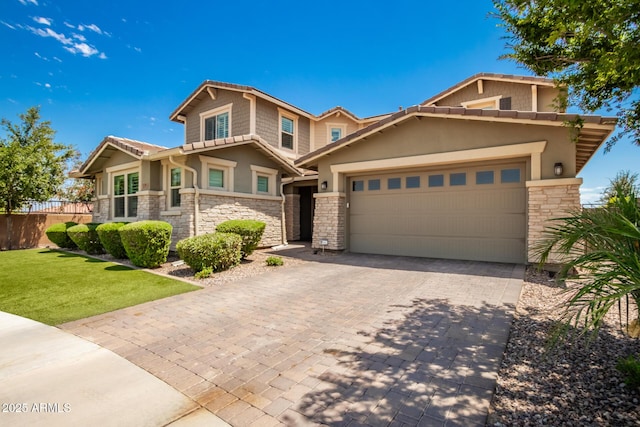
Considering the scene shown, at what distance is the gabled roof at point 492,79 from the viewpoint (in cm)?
1286

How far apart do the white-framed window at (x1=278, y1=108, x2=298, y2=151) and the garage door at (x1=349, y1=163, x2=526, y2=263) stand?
20.7 ft

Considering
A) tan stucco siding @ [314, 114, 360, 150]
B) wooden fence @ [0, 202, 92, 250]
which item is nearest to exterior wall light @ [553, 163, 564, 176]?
tan stucco siding @ [314, 114, 360, 150]

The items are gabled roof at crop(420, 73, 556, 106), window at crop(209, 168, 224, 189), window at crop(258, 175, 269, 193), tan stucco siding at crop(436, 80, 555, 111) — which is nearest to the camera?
window at crop(209, 168, 224, 189)

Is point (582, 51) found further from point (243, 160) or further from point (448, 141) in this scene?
point (243, 160)

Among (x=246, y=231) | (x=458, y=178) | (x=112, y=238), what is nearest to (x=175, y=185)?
(x=112, y=238)

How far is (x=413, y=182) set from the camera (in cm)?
1000

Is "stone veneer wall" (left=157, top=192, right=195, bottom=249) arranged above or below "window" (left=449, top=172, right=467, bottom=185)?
below

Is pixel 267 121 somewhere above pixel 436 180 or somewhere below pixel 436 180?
above

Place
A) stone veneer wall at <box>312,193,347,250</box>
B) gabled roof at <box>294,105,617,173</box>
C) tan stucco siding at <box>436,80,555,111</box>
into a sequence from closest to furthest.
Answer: gabled roof at <box>294,105,617,173</box>
stone veneer wall at <box>312,193,347,250</box>
tan stucco siding at <box>436,80,555,111</box>

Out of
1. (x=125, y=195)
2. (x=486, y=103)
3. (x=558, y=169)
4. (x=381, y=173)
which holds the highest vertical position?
(x=486, y=103)

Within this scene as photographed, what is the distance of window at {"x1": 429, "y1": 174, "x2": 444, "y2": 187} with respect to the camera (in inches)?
375

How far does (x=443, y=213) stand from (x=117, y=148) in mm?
13429

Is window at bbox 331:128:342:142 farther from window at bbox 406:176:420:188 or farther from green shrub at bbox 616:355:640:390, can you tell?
green shrub at bbox 616:355:640:390

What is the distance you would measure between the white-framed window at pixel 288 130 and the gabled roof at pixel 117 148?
5725 millimetres
